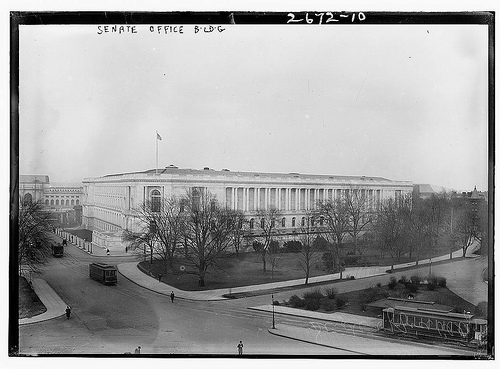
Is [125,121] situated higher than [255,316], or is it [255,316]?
[125,121]

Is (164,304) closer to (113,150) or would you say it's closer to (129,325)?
(129,325)

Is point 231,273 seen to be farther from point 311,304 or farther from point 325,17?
point 325,17

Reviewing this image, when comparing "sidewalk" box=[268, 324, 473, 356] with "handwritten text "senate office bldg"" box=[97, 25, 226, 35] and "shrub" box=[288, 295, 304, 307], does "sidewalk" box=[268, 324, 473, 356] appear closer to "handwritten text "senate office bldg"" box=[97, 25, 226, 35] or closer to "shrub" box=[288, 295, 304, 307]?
"shrub" box=[288, 295, 304, 307]

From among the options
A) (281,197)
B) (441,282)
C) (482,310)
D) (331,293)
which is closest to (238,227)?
(281,197)

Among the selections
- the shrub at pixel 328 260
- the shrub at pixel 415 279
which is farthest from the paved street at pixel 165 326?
the shrub at pixel 328 260

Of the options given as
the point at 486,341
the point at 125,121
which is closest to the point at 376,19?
the point at 125,121

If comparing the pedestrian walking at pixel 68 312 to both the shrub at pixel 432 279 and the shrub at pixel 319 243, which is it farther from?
the shrub at pixel 432 279

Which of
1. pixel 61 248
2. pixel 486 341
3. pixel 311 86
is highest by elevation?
pixel 311 86
